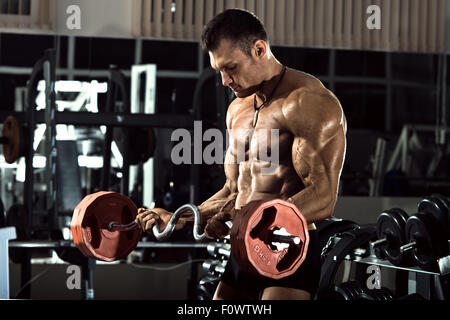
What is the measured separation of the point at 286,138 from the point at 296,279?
1.24 ft

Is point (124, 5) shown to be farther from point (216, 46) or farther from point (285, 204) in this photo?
point (285, 204)

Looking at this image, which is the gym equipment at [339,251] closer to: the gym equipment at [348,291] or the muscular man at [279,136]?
the gym equipment at [348,291]

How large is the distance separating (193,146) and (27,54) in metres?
1.40

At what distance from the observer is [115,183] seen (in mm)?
5277

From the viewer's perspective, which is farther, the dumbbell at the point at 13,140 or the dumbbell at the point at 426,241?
the dumbbell at the point at 13,140

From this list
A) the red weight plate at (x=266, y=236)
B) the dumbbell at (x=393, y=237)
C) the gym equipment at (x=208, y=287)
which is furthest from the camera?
the gym equipment at (x=208, y=287)

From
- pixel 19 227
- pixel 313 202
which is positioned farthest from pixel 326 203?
pixel 19 227

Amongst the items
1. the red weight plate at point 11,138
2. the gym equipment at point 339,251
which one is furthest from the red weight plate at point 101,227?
the red weight plate at point 11,138

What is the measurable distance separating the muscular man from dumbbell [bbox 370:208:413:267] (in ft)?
3.72

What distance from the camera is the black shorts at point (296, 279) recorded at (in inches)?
77.5

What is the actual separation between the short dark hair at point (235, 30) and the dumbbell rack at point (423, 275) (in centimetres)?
135

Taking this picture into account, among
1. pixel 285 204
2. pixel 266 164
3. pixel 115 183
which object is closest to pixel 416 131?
pixel 115 183

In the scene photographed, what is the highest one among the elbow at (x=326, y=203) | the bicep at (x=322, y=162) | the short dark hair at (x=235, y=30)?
the short dark hair at (x=235, y=30)

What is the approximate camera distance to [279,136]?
1.98 meters
